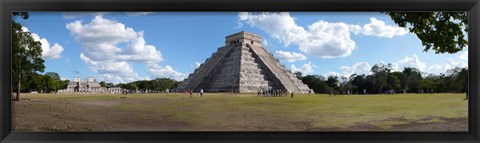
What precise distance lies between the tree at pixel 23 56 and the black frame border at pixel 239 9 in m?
0.24

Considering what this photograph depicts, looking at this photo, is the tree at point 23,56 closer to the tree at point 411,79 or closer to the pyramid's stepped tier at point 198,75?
the pyramid's stepped tier at point 198,75

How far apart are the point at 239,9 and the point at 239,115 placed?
4.82 ft

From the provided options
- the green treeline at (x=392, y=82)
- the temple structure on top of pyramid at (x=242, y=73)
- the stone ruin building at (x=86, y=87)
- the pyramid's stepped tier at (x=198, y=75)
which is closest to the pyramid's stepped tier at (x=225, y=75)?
the temple structure on top of pyramid at (x=242, y=73)

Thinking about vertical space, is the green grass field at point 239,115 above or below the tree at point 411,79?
below

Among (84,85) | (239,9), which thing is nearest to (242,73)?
(84,85)

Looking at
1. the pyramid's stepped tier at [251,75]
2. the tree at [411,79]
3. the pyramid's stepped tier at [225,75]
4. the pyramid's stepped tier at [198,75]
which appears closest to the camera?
the tree at [411,79]

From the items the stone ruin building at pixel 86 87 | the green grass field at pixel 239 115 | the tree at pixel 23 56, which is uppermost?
the tree at pixel 23 56

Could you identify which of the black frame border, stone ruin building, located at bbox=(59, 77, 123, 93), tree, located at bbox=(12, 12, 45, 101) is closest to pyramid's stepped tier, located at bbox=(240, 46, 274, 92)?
stone ruin building, located at bbox=(59, 77, 123, 93)

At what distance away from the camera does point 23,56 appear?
3381mm

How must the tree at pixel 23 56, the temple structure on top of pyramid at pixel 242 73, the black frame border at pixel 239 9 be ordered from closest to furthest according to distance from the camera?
the black frame border at pixel 239 9
the tree at pixel 23 56
the temple structure on top of pyramid at pixel 242 73

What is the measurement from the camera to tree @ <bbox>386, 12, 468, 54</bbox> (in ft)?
11.3

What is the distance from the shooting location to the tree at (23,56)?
3.24 meters

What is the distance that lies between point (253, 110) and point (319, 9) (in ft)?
5.95

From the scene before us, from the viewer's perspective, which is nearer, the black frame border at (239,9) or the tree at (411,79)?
the black frame border at (239,9)
